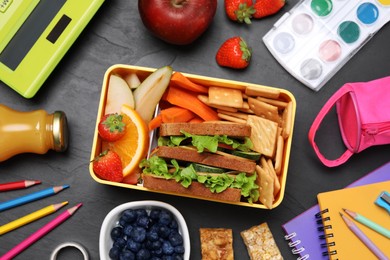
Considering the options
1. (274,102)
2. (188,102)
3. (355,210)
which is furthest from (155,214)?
(355,210)

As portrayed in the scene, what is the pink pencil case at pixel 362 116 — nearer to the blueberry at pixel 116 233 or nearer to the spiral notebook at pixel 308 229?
the spiral notebook at pixel 308 229

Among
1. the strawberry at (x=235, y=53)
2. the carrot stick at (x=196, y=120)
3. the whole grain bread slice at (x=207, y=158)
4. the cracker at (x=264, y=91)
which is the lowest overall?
the whole grain bread slice at (x=207, y=158)

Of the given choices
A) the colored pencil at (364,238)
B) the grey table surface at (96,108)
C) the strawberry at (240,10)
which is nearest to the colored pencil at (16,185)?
the grey table surface at (96,108)

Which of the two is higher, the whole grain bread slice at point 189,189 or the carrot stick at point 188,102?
the carrot stick at point 188,102

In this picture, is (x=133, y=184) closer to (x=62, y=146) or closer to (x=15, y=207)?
(x=62, y=146)

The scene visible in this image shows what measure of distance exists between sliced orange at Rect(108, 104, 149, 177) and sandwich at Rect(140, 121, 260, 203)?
24mm

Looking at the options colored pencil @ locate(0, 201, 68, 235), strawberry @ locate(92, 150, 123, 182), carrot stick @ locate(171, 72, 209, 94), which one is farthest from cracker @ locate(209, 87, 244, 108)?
colored pencil @ locate(0, 201, 68, 235)

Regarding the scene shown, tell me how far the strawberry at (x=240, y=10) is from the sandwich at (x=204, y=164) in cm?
30

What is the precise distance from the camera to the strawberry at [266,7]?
1.26m

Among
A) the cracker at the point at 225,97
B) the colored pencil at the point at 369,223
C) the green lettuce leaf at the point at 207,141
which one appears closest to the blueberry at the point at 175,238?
the green lettuce leaf at the point at 207,141

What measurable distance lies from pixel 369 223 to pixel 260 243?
0.27m

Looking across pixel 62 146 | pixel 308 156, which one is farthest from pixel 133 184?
pixel 308 156

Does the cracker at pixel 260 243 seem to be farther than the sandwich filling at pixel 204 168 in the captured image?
Yes

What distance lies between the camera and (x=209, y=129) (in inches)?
43.3
